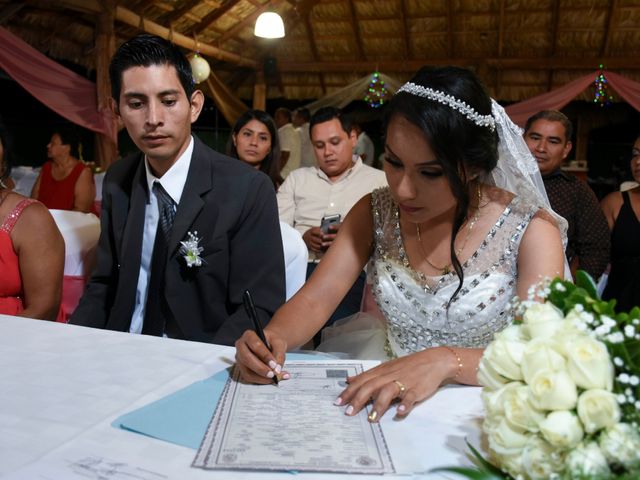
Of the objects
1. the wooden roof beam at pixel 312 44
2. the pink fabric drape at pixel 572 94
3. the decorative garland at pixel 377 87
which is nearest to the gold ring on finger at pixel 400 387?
the pink fabric drape at pixel 572 94

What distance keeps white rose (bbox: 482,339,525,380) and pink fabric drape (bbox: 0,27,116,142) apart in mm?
5847

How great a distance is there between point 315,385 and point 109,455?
383 mm

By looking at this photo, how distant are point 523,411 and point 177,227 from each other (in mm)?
1243

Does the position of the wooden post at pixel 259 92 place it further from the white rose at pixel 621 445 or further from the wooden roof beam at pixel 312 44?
the white rose at pixel 621 445

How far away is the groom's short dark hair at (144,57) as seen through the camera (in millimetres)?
1719

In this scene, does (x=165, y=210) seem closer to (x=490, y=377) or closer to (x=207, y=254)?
(x=207, y=254)

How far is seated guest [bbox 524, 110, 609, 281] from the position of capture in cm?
338

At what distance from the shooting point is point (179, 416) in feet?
2.96

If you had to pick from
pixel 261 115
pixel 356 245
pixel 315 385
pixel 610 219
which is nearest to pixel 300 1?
pixel 261 115

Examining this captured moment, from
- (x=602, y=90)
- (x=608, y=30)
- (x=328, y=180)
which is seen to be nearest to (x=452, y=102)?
(x=328, y=180)

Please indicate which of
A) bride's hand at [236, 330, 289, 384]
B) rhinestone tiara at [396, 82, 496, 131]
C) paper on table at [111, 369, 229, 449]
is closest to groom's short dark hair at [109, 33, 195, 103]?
rhinestone tiara at [396, 82, 496, 131]

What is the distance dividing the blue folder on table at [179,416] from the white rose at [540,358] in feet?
1.46

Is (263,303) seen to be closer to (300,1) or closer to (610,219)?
(610,219)

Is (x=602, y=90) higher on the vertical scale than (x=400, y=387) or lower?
higher
